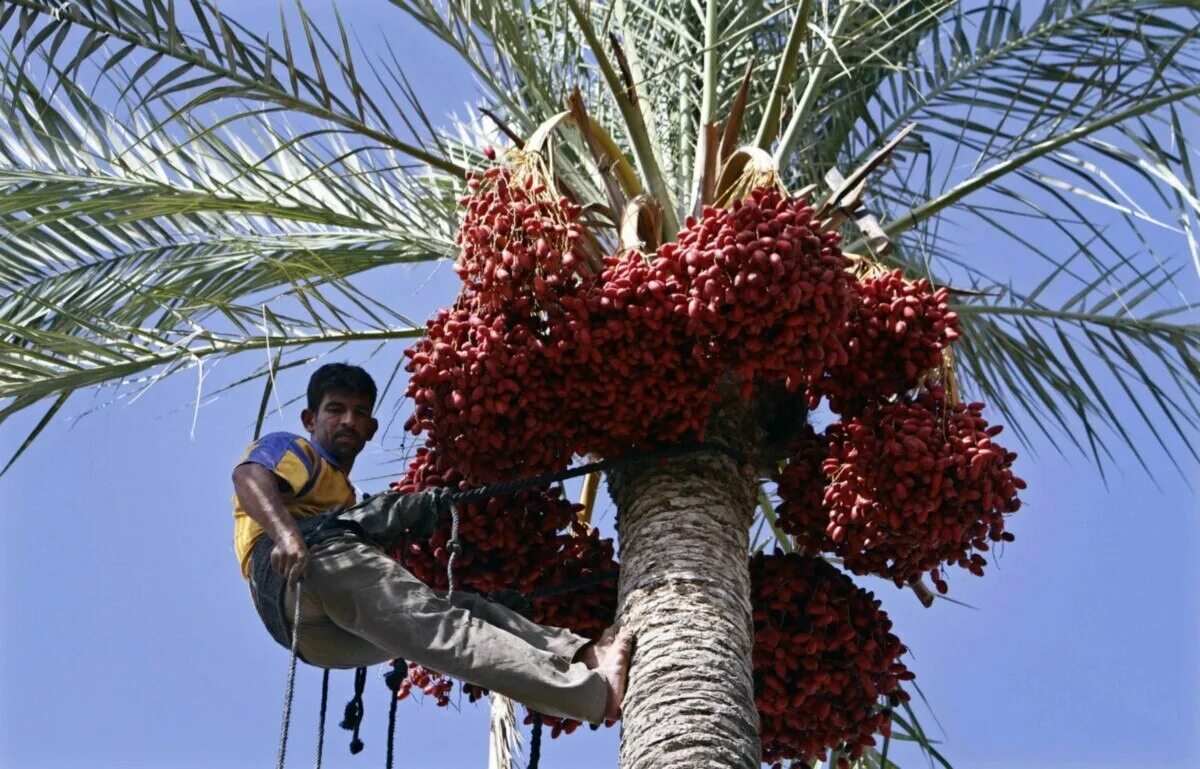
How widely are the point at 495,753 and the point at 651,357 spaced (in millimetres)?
2143

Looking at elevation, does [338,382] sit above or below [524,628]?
above

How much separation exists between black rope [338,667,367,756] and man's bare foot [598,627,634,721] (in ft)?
2.85

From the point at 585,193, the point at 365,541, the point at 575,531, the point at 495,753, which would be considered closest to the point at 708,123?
the point at 585,193

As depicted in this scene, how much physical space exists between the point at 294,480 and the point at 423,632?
2.36 feet

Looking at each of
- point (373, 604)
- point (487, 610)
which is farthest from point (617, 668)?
point (373, 604)

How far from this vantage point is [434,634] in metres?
4.37

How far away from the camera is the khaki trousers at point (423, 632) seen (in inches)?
168

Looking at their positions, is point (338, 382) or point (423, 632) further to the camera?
point (338, 382)

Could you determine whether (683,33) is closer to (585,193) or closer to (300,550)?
(585,193)

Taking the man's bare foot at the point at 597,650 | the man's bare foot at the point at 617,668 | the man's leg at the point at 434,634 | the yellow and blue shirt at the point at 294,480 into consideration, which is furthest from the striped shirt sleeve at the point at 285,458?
the man's bare foot at the point at 617,668

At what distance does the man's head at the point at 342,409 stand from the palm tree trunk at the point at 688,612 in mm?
928

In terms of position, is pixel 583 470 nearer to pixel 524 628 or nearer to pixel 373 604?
pixel 524 628

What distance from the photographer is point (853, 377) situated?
15.1ft

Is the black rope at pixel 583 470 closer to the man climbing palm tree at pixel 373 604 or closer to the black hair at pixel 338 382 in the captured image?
the man climbing palm tree at pixel 373 604
